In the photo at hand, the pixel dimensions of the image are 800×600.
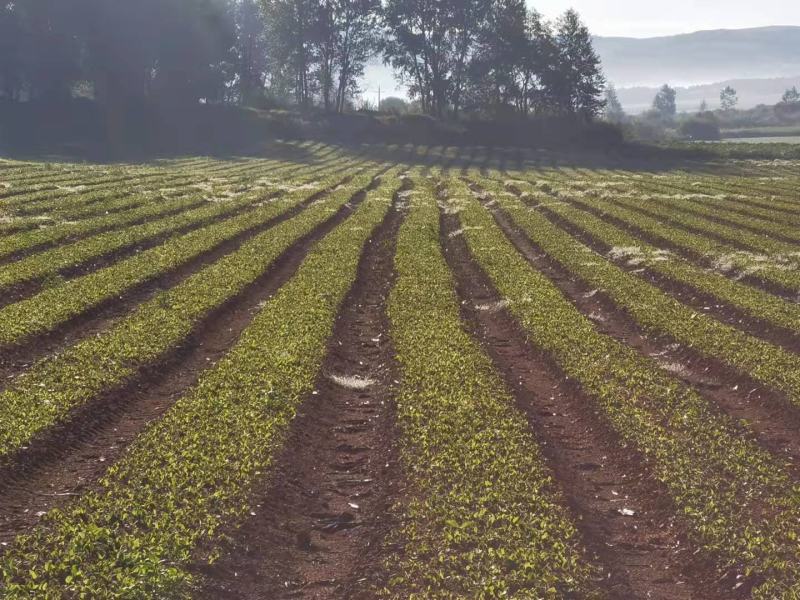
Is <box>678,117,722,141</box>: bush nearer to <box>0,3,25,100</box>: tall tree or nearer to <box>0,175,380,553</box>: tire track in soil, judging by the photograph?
<box>0,3,25,100</box>: tall tree

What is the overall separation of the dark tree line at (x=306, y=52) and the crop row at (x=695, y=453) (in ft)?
302

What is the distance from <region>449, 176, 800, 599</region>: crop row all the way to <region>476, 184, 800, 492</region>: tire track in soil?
0.46 meters

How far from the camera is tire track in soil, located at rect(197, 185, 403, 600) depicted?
8641mm

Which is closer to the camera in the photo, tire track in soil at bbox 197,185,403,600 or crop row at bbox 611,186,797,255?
tire track in soil at bbox 197,185,403,600

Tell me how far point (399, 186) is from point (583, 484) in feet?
150

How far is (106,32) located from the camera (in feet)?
310

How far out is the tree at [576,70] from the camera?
113562 millimetres

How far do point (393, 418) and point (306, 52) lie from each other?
11407cm

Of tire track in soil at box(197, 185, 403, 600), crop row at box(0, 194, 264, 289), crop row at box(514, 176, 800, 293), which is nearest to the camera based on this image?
tire track in soil at box(197, 185, 403, 600)

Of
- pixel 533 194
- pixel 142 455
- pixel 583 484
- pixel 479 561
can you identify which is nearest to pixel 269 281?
pixel 142 455

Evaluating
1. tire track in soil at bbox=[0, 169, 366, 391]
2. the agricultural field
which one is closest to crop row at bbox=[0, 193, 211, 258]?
the agricultural field

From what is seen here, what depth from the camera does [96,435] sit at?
1231 cm

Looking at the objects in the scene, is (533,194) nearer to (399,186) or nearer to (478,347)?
(399,186)

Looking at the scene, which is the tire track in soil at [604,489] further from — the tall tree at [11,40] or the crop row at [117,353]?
the tall tree at [11,40]
